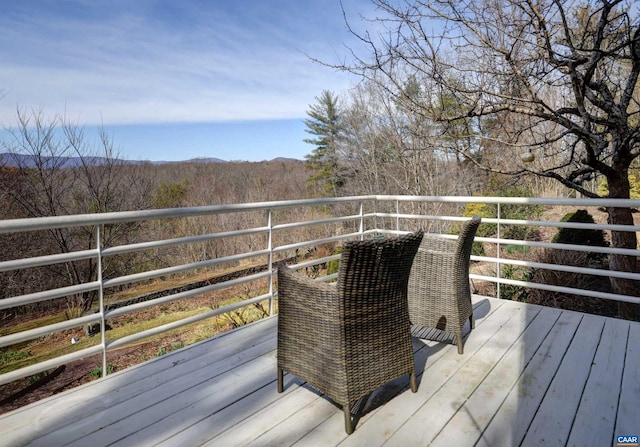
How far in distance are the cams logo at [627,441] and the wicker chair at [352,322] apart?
0.82m

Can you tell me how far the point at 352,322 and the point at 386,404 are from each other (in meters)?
0.51

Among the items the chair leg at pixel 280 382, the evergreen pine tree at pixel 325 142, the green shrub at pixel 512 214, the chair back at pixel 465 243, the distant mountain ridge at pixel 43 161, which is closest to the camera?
the chair leg at pixel 280 382

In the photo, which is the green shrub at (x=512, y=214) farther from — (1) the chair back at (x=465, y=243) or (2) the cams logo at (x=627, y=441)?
(2) the cams logo at (x=627, y=441)

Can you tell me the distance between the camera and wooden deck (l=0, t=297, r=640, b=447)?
1526mm

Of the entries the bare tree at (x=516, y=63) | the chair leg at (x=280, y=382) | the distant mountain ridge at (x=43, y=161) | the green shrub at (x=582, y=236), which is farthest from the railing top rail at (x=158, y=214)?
the distant mountain ridge at (x=43, y=161)

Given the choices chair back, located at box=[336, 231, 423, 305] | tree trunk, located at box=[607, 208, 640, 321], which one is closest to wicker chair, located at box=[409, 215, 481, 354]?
chair back, located at box=[336, 231, 423, 305]

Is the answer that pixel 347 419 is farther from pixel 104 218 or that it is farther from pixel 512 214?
pixel 512 214

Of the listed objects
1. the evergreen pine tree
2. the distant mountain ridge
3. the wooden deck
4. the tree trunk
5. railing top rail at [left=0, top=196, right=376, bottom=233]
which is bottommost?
the wooden deck

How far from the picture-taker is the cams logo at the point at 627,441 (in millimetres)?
1439

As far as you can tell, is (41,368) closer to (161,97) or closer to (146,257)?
(146,257)

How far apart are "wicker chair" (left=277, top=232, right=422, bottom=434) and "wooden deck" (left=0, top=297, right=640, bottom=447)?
168mm

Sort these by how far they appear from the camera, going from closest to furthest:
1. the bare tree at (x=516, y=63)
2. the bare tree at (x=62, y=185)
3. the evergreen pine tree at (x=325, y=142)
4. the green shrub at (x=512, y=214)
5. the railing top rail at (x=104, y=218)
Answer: the railing top rail at (x=104, y=218) < the bare tree at (x=516, y=63) < the bare tree at (x=62, y=185) < the green shrub at (x=512, y=214) < the evergreen pine tree at (x=325, y=142)

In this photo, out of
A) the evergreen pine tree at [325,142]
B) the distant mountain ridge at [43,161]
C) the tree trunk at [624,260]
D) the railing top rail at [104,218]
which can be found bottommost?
the tree trunk at [624,260]

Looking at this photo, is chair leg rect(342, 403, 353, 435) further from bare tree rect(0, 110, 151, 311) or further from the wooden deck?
bare tree rect(0, 110, 151, 311)
